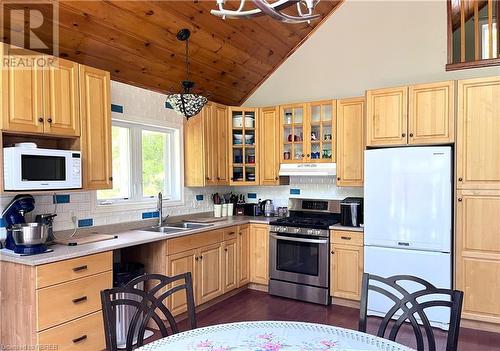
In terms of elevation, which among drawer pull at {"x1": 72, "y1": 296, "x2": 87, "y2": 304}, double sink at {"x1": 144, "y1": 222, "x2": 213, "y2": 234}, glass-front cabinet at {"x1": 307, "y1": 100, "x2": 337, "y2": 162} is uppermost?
→ glass-front cabinet at {"x1": 307, "y1": 100, "x2": 337, "y2": 162}

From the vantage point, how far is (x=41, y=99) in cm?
258

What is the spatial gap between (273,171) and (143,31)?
7.49ft

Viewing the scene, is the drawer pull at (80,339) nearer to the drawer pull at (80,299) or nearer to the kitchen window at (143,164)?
the drawer pull at (80,299)

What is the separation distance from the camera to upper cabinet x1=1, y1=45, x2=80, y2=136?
7.87 ft

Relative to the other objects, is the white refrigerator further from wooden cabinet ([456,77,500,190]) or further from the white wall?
the white wall

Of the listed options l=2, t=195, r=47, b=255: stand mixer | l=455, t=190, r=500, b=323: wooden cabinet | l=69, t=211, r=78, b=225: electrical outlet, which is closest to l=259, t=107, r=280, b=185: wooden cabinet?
l=455, t=190, r=500, b=323: wooden cabinet

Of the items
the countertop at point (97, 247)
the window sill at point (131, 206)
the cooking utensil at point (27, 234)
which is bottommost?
the countertop at point (97, 247)

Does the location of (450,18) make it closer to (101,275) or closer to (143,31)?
(143,31)

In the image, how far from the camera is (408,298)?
174cm

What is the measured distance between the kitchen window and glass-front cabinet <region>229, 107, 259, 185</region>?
0.76 meters

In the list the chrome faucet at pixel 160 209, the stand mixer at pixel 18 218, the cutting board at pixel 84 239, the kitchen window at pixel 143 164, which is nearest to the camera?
the stand mixer at pixel 18 218

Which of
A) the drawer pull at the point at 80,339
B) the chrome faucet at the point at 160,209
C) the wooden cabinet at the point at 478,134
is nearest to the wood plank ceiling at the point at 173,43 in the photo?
the chrome faucet at the point at 160,209

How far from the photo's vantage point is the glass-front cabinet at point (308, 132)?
4330mm

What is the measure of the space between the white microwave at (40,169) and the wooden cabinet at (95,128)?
0.17m
